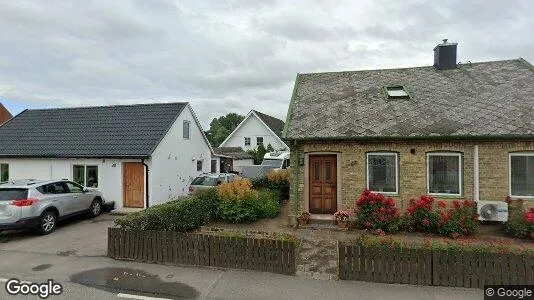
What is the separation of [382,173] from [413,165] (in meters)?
0.96

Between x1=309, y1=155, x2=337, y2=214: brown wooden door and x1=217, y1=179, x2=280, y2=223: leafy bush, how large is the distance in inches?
66.4

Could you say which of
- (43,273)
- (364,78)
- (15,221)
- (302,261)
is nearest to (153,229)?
(43,273)

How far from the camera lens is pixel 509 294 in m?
5.93

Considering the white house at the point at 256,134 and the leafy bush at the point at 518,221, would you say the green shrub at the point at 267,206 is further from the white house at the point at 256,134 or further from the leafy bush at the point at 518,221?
the white house at the point at 256,134

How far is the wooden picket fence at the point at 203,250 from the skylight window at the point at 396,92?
311 inches

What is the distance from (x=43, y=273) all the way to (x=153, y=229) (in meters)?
2.41

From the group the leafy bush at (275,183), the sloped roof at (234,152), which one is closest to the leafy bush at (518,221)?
the leafy bush at (275,183)

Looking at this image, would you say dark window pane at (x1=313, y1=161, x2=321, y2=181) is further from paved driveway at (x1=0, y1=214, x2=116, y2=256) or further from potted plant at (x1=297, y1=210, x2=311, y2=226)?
paved driveway at (x1=0, y1=214, x2=116, y2=256)

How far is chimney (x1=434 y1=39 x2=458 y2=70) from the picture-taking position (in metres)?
14.0

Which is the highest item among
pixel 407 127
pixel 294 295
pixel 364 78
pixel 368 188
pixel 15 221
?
pixel 364 78

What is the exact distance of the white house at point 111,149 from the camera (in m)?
14.5

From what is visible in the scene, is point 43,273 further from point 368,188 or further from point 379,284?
point 368,188

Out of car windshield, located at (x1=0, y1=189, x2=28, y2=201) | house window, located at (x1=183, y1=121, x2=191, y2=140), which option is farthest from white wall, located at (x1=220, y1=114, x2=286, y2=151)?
car windshield, located at (x1=0, y1=189, x2=28, y2=201)

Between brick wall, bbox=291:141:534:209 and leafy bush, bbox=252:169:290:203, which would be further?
leafy bush, bbox=252:169:290:203
